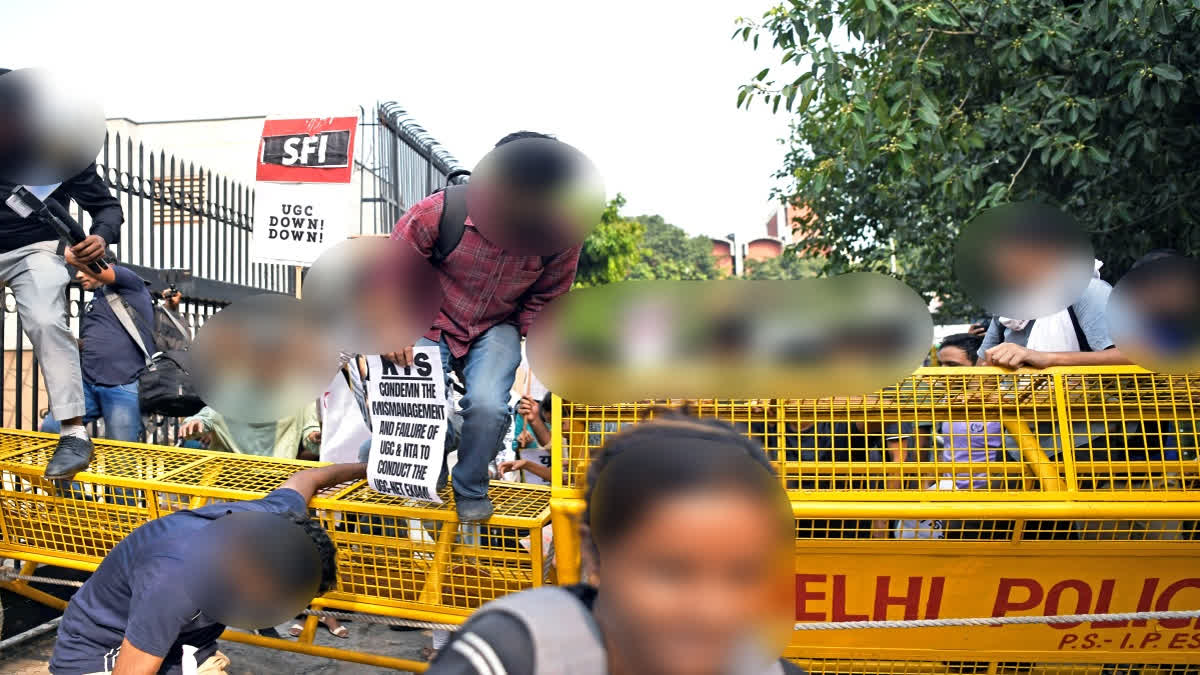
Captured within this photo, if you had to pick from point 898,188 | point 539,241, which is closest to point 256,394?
point 539,241

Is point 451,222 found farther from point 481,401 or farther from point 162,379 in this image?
point 162,379

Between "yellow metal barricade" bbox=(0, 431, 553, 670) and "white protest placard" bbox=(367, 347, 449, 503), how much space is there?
91 millimetres

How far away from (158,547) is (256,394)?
982 millimetres

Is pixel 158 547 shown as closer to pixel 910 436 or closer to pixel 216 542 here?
pixel 216 542

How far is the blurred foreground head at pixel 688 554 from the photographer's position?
3.71 ft

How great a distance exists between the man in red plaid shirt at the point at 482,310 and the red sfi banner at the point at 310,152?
12.8 ft

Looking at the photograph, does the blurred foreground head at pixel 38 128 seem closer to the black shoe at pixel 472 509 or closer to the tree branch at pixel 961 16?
the black shoe at pixel 472 509

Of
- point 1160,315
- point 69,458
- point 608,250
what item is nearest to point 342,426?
point 69,458

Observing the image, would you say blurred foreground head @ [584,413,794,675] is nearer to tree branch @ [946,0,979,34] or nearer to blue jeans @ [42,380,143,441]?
blue jeans @ [42,380,143,441]

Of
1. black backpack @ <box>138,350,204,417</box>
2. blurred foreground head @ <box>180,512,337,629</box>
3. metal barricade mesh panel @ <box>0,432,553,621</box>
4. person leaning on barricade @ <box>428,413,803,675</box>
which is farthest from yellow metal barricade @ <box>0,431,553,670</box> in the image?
person leaning on barricade @ <box>428,413,803,675</box>

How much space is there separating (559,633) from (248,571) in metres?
1.78

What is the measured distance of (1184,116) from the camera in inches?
213

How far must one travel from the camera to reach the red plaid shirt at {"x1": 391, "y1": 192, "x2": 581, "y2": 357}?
10.8ft

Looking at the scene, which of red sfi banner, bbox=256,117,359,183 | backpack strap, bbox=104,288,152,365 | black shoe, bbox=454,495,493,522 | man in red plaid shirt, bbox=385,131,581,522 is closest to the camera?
black shoe, bbox=454,495,493,522
